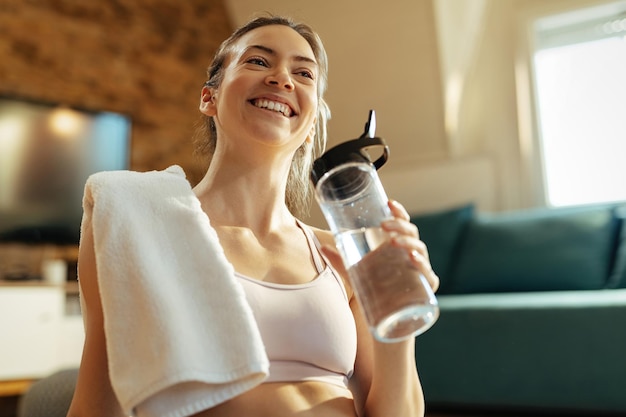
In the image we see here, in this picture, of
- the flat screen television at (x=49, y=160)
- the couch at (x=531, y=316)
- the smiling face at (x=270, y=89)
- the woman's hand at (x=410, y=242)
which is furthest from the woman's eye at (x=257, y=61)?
the flat screen television at (x=49, y=160)

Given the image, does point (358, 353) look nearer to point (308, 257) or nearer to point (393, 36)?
point (308, 257)

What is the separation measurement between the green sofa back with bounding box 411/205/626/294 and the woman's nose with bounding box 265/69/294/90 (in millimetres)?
2077

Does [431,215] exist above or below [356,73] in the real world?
below

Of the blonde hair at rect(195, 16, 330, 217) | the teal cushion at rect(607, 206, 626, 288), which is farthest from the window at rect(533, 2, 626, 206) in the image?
the blonde hair at rect(195, 16, 330, 217)

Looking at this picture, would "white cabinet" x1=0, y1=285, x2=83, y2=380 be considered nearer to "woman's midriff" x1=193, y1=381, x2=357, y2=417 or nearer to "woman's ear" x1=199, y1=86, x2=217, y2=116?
"woman's ear" x1=199, y1=86, x2=217, y2=116

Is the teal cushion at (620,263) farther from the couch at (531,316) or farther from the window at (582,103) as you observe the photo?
the window at (582,103)

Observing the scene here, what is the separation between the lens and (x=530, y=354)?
7.22ft

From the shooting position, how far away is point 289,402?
30.5 inches

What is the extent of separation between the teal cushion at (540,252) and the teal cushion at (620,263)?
23 mm

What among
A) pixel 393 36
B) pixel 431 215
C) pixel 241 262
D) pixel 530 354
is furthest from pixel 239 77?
pixel 393 36

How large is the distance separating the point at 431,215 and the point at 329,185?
258cm

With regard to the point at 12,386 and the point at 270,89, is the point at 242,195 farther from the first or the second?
the point at 12,386

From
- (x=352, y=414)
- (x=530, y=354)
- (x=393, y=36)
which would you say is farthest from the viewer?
(x=393, y=36)

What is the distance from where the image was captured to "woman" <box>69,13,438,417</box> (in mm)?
759
